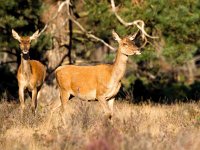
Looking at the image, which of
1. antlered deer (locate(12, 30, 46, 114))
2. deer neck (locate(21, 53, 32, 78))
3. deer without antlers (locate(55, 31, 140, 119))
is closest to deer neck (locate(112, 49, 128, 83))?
deer without antlers (locate(55, 31, 140, 119))

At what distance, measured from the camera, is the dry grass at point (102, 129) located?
7895 mm

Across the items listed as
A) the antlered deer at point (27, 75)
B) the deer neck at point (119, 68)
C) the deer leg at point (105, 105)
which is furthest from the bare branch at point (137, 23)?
the deer leg at point (105, 105)

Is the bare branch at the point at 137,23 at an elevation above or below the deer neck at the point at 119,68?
above

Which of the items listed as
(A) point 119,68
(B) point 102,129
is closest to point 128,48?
(A) point 119,68

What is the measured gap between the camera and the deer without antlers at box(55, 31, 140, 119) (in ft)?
40.0

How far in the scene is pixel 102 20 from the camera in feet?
56.2

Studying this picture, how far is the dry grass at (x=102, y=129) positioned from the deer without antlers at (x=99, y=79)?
0.34 m

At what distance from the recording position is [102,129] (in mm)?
8867

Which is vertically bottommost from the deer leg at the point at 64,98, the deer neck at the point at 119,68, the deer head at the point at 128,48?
the deer leg at the point at 64,98

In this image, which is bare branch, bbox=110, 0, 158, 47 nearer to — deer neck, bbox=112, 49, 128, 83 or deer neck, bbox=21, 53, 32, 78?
deer neck, bbox=21, 53, 32, 78

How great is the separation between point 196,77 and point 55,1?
21047 mm

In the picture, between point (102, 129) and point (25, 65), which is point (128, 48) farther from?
point (25, 65)

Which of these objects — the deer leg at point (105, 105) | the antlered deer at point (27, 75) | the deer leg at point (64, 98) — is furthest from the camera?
the antlered deer at point (27, 75)

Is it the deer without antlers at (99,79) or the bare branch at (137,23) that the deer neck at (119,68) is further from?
the bare branch at (137,23)
